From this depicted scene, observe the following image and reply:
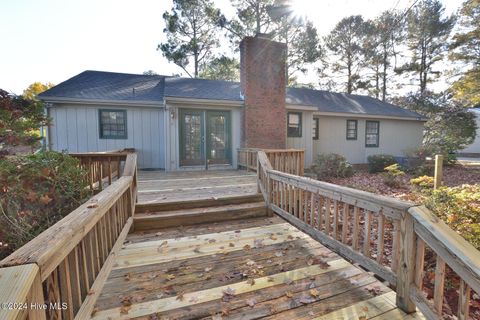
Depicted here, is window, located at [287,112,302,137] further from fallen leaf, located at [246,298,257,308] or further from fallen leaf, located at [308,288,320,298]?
fallen leaf, located at [246,298,257,308]

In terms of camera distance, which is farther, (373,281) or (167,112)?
(167,112)

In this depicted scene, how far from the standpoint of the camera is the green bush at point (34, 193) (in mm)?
2967

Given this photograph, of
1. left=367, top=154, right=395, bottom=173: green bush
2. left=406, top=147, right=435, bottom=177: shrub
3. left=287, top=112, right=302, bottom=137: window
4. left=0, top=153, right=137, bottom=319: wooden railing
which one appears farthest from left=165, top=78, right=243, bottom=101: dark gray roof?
left=406, top=147, right=435, bottom=177: shrub

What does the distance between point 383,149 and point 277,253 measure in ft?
41.3

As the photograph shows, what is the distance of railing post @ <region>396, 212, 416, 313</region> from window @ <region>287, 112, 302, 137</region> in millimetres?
8659

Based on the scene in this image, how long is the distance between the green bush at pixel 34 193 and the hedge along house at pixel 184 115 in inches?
185

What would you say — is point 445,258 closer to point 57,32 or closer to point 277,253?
point 277,253

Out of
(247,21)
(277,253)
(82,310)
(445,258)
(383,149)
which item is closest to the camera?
(445,258)

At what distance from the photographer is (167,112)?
805 cm

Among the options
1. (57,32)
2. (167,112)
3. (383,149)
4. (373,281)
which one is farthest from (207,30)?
(373,281)

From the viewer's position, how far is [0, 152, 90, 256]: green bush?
297cm

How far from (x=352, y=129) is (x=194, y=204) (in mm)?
10749

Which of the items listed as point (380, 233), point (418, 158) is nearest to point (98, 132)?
point (380, 233)

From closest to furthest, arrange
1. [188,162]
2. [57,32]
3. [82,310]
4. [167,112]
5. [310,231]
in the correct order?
[82,310] → [310,231] → [167,112] → [188,162] → [57,32]
